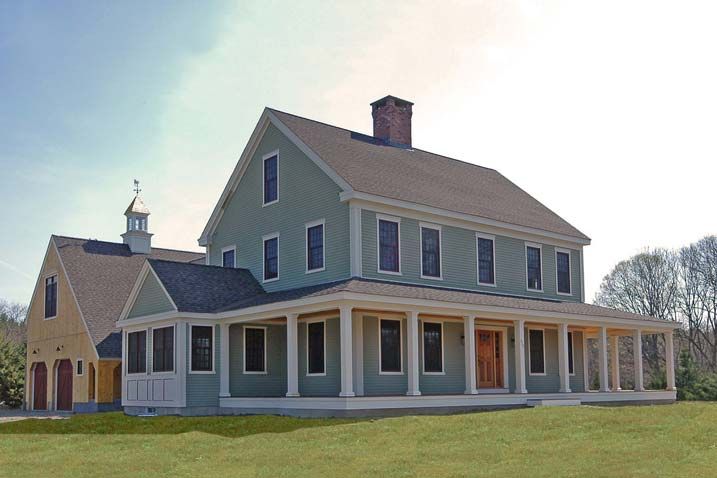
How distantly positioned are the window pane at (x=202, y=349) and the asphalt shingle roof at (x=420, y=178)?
6.69 meters

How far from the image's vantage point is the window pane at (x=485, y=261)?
99.7 feet

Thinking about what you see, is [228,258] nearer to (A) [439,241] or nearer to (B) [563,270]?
(A) [439,241]

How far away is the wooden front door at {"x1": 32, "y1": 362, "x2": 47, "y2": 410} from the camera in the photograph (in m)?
40.0

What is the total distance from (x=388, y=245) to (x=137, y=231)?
21.0 metres

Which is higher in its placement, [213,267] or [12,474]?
[213,267]

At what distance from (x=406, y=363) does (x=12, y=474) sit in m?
13.7

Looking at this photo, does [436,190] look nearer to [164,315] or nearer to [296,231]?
[296,231]

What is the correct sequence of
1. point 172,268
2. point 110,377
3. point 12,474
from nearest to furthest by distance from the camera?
point 12,474, point 172,268, point 110,377

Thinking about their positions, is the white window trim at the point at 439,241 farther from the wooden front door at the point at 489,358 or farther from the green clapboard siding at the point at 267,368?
the green clapboard siding at the point at 267,368

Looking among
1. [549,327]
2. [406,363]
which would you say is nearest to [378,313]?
[406,363]

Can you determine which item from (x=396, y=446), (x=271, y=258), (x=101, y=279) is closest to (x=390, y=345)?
(x=271, y=258)

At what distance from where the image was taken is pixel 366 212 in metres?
26.5

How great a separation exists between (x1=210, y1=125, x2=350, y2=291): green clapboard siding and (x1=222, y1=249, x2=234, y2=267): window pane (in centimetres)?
31

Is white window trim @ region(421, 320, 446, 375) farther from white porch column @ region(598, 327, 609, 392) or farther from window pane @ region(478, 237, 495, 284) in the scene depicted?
white porch column @ region(598, 327, 609, 392)
